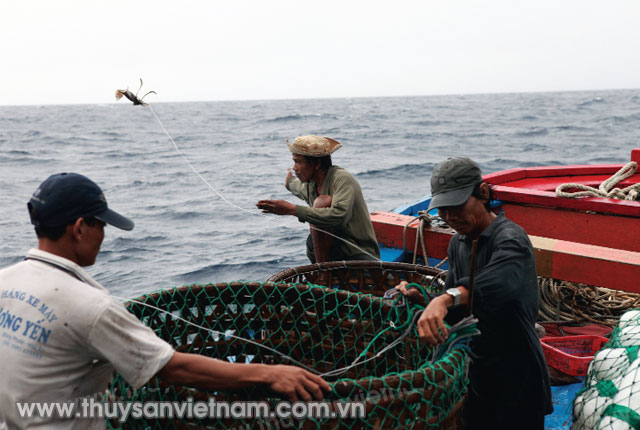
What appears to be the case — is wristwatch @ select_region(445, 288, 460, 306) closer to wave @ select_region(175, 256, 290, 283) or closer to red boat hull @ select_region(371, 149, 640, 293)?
red boat hull @ select_region(371, 149, 640, 293)

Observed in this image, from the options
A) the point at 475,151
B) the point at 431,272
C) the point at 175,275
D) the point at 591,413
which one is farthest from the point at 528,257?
the point at 475,151

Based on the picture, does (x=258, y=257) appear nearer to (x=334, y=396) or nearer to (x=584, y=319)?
(x=584, y=319)

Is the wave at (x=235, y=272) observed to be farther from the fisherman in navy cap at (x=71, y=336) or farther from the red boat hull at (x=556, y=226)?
the fisherman in navy cap at (x=71, y=336)

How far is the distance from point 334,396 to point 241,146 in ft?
79.9

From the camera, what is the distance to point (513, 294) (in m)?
2.06

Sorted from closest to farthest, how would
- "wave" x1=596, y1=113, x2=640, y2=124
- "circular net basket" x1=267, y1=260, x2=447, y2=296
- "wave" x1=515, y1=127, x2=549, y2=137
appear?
"circular net basket" x1=267, y1=260, x2=447, y2=296 < "wave" x1=515, y1=127, x2=549, y2=137 < "wave" x1=596, y1=113, x2=640, y2=124

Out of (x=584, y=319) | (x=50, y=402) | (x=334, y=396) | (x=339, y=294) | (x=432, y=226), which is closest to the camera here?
(x=50, y=402)

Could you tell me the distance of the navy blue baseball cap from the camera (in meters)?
1.72

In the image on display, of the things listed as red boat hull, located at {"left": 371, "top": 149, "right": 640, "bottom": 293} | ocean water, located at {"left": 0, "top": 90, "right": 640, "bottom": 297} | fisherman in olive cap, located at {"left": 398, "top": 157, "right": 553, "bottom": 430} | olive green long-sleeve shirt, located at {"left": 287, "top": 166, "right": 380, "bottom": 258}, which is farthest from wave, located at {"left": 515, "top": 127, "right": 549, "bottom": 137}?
fisherman in olive cap, located at {"left": 398, "top": 157, "right": 553, "bottom": 430}

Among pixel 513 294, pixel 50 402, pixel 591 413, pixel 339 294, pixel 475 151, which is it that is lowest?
pixel 475 151

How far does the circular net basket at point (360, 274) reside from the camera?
146 inches

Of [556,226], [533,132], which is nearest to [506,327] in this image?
[556,226]

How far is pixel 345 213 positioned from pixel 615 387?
6.95 feet

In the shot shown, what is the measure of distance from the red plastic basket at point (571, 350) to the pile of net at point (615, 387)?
1.86 ft
